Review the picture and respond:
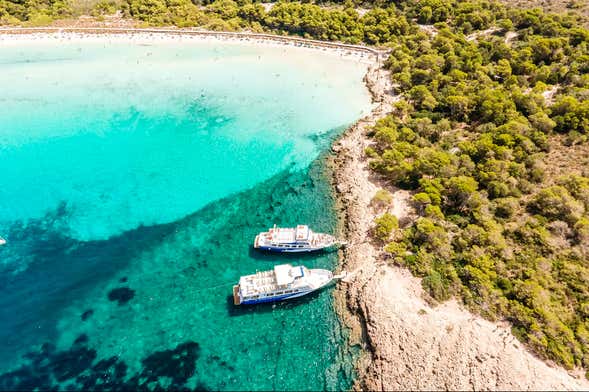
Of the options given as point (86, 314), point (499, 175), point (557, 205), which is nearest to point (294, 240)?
point (86, 314)

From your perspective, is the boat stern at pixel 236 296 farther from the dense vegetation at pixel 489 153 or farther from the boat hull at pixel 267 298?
the dense vegetation at pixel 489 153

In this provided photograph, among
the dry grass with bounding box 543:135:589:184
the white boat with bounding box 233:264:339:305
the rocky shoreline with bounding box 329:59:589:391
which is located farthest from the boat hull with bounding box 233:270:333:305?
the dry grass with bounding box 543:135:589:184

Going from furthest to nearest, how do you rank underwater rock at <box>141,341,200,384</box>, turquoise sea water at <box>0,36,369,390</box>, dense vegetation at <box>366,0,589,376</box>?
1. dense vegetation at <box>366,0,589,376</box>
2. turquoise sea water at <box>0,36,369,390</box>
3. underwater rock at <box>141,341,200,384</box>

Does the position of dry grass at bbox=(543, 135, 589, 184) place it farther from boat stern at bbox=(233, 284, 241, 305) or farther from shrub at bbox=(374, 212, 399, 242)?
boat stern at bbox=(233, 284, 241, 305)

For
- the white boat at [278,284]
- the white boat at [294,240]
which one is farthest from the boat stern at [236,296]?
the white boat at [294,240]

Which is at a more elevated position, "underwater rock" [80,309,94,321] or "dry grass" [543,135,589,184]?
"dry grass" [543,135,589,184]

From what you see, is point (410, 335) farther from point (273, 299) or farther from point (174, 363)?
point (174, 363)

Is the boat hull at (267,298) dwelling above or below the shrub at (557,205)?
below

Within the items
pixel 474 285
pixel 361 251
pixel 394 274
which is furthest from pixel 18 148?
pixel 474 285
